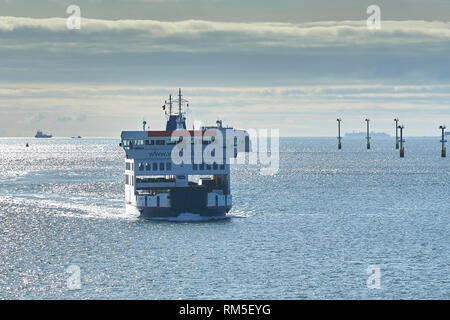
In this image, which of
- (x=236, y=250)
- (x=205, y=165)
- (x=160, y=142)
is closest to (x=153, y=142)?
(x=160, y=142)

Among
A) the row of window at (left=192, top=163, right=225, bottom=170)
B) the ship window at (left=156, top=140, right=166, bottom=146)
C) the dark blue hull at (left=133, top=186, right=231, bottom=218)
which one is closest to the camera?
the dark blue hull at (left=133, top=186, right=231, bottom=218)

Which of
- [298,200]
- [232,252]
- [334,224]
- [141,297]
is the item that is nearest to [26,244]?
[232,252]

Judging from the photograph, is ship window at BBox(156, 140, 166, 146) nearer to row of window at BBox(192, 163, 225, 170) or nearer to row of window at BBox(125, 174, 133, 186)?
row of window at BBox(192, 163, 225, 170)

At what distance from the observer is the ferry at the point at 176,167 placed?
309 ft

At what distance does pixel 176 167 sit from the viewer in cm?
9556

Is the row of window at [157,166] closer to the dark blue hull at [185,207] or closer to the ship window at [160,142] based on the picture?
the ship window at [160,142]

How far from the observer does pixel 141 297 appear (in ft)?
183

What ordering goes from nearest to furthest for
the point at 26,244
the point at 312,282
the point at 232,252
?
the point at 312,282, the point at 232,252, the point at 26,244

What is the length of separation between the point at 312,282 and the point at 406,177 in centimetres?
14209

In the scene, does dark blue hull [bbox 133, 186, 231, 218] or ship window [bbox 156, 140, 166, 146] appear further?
ship window [bbox 156, 140, 166, 146]

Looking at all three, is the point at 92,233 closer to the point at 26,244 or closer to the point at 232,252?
the point at 26,244

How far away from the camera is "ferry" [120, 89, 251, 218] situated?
9419 centimetres
